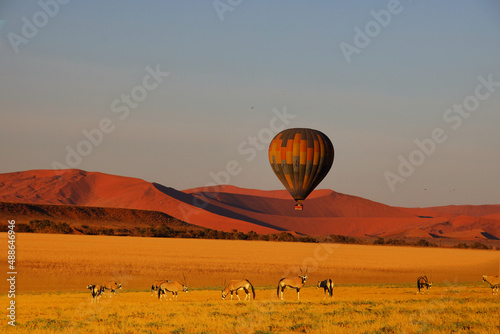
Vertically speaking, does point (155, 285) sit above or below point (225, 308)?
above

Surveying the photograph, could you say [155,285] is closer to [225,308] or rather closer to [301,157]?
[225,308]

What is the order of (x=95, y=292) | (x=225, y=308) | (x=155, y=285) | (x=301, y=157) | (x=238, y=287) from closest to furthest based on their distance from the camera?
(x=225, y=308) < (x=95, y=292) < (x=238, y=287) < (x=155, y=285) < (x=301, y=157)

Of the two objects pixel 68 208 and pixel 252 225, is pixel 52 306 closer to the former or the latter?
pixel 68 208

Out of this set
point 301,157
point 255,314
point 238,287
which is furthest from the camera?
point 301,157

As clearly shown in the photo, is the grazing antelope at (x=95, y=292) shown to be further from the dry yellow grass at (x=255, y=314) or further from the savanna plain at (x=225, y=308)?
the savanna plain at (x=225, y=308)

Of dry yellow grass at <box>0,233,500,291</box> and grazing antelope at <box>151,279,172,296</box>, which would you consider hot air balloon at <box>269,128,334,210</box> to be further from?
grazing antelope at <box>151,279,172,296</box>

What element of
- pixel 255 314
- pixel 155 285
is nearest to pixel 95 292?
pixel 155 285

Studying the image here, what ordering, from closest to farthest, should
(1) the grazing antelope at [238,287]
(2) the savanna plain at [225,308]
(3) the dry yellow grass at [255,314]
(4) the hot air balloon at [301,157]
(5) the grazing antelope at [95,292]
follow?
(3) the dry yellow grass at [255,314]
(2) the savanna plain at [225,308]
(5) the grazing antelope at [95,292]
(1) the grazing antelope at [238,287]
(4) the hot air balloon at [301,157]

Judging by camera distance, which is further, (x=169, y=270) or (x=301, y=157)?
(x=301, y=157)

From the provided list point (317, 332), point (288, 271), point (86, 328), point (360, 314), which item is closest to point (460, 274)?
point (288, 271)

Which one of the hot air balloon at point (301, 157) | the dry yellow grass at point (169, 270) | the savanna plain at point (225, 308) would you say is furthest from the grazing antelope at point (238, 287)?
the hot air balloon at point (301, 157)
